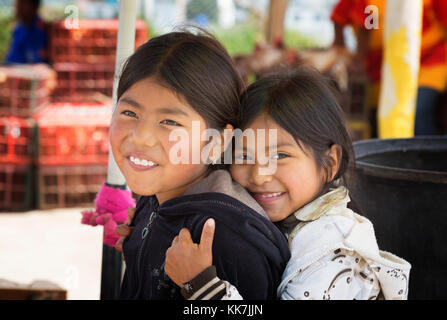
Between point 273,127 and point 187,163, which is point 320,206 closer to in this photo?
point 273,127

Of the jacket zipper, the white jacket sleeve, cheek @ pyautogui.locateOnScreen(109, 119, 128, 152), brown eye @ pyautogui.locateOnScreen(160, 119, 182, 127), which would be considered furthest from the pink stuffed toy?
the white jacket sleeve

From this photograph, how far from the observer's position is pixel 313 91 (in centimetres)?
149

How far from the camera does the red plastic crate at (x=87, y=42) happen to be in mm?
5121

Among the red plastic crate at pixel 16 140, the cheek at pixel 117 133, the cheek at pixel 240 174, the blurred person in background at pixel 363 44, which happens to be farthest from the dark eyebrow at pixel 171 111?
the red plastic crate at pixel 16 140

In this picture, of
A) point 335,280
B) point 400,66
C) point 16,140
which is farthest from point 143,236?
point 16,140

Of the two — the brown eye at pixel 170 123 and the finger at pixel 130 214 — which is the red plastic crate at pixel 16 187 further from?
the brown eye at pixel 170 123

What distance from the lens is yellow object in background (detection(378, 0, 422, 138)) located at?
3119mm

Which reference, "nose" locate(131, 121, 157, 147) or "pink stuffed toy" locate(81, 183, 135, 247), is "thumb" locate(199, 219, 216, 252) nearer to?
"nose" locate(131, 121, 157, 147)

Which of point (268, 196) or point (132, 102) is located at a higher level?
point (132, 102)

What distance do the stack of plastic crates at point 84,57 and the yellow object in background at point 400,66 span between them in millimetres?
2493

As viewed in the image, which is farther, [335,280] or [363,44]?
[363,44]

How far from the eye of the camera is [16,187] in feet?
15.5

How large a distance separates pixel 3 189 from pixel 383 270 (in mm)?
3935

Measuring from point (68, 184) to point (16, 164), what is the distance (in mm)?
422
